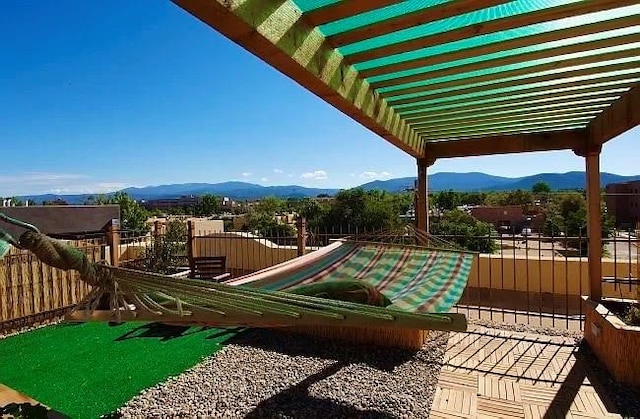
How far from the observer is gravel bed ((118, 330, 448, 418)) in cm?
289

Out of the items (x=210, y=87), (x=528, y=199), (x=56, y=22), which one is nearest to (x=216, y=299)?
(x=56, y=22)

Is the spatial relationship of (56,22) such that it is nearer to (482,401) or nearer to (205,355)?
(205,355)

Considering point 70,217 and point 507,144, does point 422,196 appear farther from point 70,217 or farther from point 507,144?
point 70,217

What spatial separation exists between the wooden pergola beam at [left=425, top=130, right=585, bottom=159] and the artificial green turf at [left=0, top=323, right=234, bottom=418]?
3263 millimetres

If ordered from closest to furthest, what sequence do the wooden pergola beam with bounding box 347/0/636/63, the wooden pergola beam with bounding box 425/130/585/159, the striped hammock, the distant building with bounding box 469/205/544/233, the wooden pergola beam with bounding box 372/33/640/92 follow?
the striped hammock → the wooden pergola beam with bounding box 347/0/636/63 → the wooden pergola beam with bounding box 372/33/640/92 → the wooden pergola beam with bounding box 425/130/585/159 → the distant building with bounding box 469/205/544/233

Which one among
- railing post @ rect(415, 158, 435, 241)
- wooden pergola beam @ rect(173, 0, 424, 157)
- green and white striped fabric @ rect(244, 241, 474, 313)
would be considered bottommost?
green and white striped fabric @ rect(244, 241, 474, 313)

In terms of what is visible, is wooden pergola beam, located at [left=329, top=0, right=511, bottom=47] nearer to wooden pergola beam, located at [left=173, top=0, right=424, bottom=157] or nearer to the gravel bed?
wooden pergola beam, located at [left=173, top=0, right=424, bottom=157]

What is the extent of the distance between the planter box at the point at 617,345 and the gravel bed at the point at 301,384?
140 cm

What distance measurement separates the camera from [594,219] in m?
4.05

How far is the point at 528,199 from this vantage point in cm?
4169

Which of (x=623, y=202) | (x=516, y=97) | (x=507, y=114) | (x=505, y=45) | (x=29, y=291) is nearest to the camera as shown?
(x=505, y=45)

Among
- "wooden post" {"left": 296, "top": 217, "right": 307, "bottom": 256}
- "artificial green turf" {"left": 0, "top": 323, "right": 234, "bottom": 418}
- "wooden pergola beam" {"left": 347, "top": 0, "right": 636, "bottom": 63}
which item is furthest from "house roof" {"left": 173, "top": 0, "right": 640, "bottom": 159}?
"wooden post" {"left": 296, "top": 217, "right": 307, "bottom": 256}

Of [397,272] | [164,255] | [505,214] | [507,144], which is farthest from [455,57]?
[505,214]

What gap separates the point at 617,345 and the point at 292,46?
3.52m
